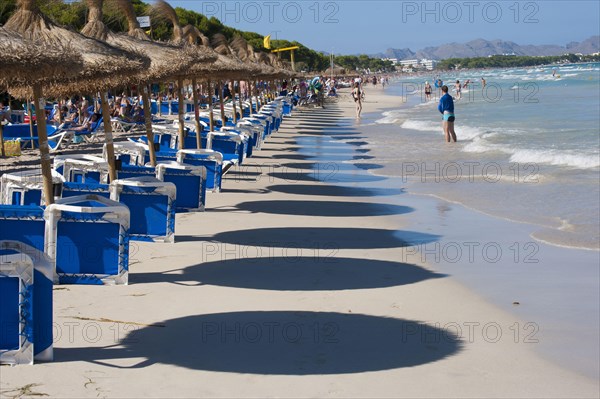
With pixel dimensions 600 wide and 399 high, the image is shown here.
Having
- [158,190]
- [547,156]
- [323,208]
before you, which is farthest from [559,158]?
[158,190]

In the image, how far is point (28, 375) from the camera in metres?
4.75

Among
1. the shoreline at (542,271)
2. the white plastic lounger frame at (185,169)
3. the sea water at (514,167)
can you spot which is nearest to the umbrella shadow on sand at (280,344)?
the shoreline at (542,271)

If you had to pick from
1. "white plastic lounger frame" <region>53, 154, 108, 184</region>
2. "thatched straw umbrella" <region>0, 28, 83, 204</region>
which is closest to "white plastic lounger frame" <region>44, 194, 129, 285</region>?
"thatched straw umbrella" <region>0, 28, 83, 204</region>

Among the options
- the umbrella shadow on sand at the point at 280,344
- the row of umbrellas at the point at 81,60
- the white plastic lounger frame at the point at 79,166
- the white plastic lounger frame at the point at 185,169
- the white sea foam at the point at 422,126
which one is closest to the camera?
the umbrella shadow on sand at the point at 280,344

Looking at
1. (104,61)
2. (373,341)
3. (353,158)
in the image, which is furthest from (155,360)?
(353,158)

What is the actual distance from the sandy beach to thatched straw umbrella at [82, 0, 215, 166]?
6.46ft

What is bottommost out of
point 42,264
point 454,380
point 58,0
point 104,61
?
point 454,380

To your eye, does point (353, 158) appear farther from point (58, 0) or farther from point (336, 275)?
point (336, 275)

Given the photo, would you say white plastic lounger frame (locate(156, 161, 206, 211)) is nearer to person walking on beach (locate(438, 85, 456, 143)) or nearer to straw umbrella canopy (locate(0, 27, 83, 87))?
straw umbrella canopy (locate(0, 27, 83, 87))

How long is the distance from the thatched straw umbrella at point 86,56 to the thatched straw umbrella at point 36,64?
3.30 ft

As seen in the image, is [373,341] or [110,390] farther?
[373,341]

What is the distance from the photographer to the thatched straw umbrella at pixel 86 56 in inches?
314

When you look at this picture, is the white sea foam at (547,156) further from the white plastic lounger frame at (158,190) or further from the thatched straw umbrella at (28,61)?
the thatched straw umbrella at (28,61)

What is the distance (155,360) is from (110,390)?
1.71ft
